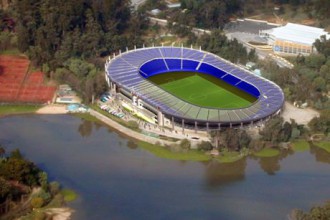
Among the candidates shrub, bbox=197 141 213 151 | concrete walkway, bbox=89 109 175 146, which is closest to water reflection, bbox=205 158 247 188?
shrub, bbox=197 141 213 151

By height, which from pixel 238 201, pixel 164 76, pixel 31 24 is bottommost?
pixel 238 201

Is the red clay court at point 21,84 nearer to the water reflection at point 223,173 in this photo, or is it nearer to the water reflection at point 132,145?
the water reflection at point 132,145

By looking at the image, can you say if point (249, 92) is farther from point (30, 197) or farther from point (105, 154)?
point (30, 197)

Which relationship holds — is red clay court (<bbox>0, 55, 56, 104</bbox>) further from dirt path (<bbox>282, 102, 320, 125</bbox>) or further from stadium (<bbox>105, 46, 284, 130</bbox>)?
dirt path (<bbox>282, 102, 320, 125</bbox>)

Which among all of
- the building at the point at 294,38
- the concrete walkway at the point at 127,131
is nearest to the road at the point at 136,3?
the building at the point at 294,38

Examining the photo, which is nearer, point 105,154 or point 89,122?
point 105,154

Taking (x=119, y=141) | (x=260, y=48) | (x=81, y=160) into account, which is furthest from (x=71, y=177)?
(x=260, y=48)
